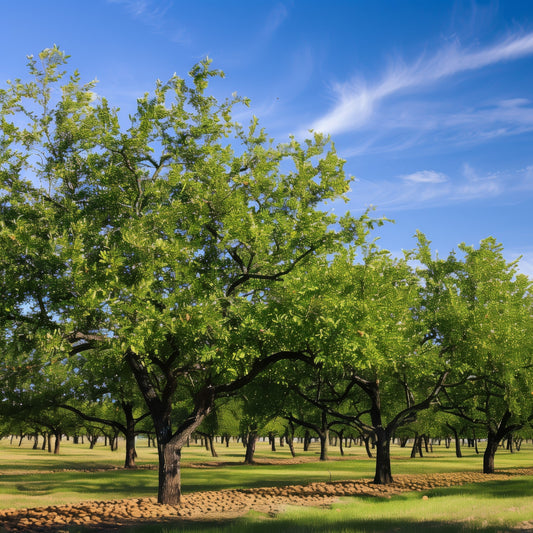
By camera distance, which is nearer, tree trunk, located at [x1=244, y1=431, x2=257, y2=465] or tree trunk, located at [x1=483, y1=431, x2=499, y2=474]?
tree trunk, located at [x1=483, y1=431, x2=499, y2=474]

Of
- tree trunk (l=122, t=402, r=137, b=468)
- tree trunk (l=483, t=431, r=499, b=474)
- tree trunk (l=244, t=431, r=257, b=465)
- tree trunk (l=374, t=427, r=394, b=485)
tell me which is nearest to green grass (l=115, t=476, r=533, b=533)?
tree trunk (l=374, t=427, r=394, b=485)

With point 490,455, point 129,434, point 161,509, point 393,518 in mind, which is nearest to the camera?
point 393,518

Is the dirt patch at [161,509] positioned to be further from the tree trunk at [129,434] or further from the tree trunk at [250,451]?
the tree trunk at [250,451]

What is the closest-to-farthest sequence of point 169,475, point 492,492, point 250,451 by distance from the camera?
point 169,475, point 492,492, point 250,451

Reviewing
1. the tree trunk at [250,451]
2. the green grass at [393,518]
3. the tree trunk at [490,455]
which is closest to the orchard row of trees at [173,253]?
the green grass at [393,518]

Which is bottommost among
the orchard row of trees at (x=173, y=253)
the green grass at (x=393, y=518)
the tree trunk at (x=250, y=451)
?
the tree trunk at (x=250, y=451)

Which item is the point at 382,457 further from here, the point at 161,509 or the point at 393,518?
the point at 161,509

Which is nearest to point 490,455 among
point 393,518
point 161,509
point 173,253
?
point 393,518

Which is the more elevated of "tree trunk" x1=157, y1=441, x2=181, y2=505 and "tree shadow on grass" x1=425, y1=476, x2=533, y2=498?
"tree trunk" x1=157, y1=441, x2=181, y2=505

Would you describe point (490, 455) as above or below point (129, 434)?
below

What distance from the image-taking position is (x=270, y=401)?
33.2 meters

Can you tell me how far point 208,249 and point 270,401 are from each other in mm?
15604

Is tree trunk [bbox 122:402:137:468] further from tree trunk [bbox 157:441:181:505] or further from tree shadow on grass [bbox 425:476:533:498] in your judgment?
tree shadow on grass [bbox 425:476:533:498]

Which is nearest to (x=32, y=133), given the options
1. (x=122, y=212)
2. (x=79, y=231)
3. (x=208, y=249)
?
(x=122, y=212)
